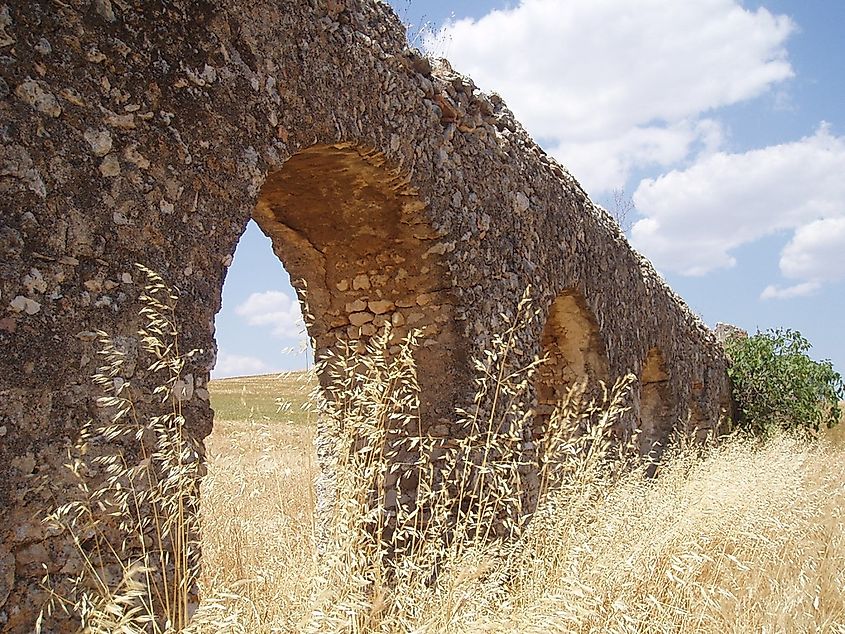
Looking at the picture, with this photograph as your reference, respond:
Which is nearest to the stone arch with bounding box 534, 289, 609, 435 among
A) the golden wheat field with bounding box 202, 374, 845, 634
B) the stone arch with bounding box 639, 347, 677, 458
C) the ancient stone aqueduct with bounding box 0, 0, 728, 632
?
the ancient stone aqueduct with bounding box 0, 0, 728, 632

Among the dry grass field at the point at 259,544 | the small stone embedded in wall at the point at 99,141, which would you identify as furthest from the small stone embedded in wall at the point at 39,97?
the dry grass field at the point at 259,544

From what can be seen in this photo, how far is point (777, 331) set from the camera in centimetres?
1530

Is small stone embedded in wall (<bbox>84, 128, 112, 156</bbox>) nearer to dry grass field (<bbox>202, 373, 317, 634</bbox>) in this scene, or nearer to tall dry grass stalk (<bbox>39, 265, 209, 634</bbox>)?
tall dry grass stalk (<bbox>39, 265, 209, 634</bbox>)

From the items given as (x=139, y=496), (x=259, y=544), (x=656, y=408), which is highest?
(x=656, y=408)

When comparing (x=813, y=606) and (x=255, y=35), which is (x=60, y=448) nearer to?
(x=255, y=35)

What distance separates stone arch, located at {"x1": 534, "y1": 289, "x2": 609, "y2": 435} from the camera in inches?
297

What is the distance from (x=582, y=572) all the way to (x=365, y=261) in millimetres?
2517

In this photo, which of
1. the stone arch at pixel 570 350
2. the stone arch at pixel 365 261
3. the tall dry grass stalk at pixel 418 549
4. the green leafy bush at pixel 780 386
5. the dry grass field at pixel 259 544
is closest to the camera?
the tall dry grass stalk at pixel 418 549

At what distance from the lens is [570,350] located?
25.4 feet

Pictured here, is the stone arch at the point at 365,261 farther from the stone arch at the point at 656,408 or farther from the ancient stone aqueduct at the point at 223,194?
the stone arch at the point at 656,408

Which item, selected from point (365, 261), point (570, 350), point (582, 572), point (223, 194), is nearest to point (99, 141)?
point (223, 194)

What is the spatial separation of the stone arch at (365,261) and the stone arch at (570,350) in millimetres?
2720

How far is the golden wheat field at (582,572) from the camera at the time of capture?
2.78m

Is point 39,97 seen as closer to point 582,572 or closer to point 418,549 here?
point 418,549
